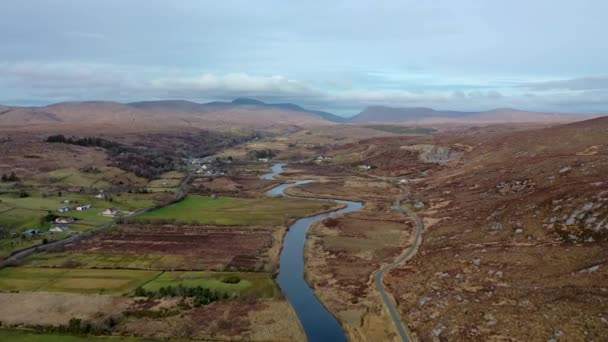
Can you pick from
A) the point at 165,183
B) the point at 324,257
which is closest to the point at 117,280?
the point at 324,257

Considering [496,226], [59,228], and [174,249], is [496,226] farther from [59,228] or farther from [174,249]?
[59,228]

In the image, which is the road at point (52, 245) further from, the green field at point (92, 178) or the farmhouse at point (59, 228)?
the green field at point (92, 178)

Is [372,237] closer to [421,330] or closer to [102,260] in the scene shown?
[421,330]

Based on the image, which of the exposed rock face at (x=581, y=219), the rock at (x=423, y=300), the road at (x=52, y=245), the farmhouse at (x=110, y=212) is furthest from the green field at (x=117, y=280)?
the exposed rock face at (x=581, y=219)

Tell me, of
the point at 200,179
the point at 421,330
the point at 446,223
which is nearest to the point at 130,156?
the point at 200,179

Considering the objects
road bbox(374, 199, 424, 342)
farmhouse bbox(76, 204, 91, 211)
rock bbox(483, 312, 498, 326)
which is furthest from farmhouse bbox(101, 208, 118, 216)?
rock bbox(483, 312, 498, 326)

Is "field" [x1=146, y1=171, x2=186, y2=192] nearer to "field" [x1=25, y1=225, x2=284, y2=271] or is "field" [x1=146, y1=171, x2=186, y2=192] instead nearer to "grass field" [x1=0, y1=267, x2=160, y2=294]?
"field" [x1=25, y1=225, x2=284, y2=271]
